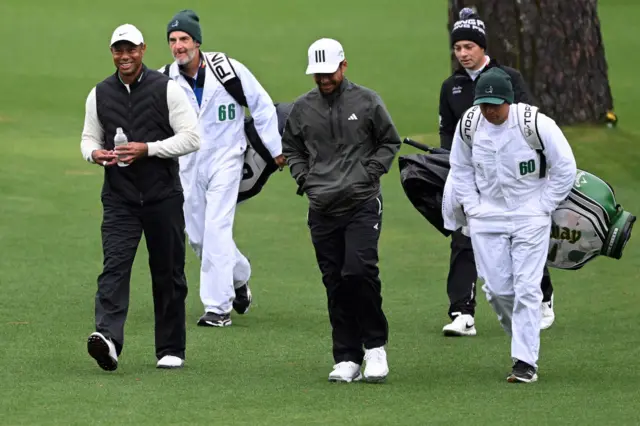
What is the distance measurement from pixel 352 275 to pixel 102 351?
1.58 meters

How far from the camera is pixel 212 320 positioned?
39.3ft

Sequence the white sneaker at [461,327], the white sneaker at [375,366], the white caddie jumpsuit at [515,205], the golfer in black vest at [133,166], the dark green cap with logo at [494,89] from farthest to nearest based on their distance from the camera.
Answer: the white sneaker at [461,327], the golfer in black vest at [133,166], the white sneaker at [375,366], the white caddie jumpsuit at [515,205], the dark green cap with logo at [494,89]

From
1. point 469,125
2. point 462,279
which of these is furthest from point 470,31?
point 462,279

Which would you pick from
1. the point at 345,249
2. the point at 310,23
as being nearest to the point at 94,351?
the point at 345,249

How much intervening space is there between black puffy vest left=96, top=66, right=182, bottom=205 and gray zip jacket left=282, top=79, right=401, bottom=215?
3.04 ft

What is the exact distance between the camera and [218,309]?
1200 cm

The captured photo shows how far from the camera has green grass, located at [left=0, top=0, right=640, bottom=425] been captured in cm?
866

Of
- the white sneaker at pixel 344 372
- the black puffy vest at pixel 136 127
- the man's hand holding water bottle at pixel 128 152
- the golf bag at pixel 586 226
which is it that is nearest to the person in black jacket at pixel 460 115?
the golf bag at pixel 586 226

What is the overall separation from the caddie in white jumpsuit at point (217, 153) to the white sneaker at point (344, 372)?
8.22ft

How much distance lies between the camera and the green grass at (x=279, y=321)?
28.4 feet

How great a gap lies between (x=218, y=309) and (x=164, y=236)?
84.8 inches

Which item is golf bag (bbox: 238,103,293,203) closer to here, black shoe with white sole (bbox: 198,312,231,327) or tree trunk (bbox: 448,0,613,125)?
black shoe with white sole (bbox: 198,312,231,327)

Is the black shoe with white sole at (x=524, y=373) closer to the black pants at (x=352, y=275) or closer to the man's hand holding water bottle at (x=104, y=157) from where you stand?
the black pants at (x=352, y=275)

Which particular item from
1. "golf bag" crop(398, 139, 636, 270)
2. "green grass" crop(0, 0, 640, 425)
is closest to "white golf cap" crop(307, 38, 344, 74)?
"golf bag" crop(398, 139, 636, 270)
